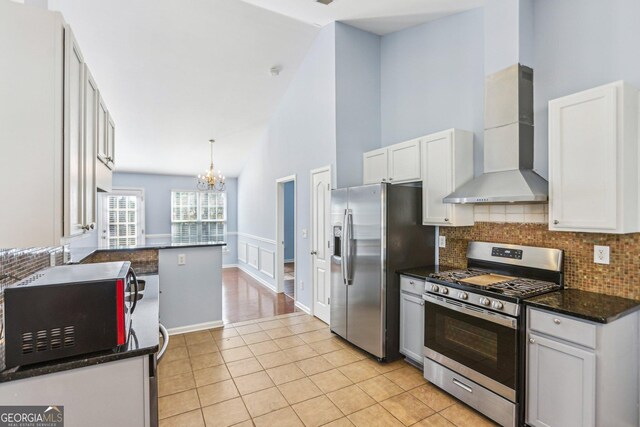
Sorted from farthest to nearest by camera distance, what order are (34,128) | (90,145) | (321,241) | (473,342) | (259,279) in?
(259,279)
(321,241)
(473,342)
(90,145)
(34,128)

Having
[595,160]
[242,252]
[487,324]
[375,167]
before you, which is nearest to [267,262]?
[242,252]

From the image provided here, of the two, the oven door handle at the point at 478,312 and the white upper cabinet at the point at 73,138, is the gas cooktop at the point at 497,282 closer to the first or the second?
the oven door handle at the point at 478,312

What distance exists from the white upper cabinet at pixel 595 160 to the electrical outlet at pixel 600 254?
0.83 feet

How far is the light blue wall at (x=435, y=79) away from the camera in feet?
10.3

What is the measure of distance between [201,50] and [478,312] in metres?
Answer: 4.14

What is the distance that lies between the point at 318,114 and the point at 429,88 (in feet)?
4.83

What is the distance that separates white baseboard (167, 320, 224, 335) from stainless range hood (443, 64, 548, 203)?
322cm

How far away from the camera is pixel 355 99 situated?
13.3 feet

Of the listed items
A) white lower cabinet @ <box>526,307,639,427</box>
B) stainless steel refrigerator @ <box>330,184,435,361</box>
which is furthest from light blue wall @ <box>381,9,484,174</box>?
white lower cabinet @ <box>526,307,639,427</box>

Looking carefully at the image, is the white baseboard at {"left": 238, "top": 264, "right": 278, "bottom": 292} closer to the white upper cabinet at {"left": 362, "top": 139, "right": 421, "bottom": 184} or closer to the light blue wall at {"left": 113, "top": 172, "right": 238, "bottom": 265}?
the light blue wall at {"left": 113, "top": 172, "right": 238, "bottom": 265}

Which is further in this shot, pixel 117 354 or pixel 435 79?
pixel 435 79

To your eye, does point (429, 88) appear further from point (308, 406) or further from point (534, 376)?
point (308, 406)

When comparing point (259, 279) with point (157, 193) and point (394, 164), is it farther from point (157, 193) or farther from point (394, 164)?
point (394, 164)

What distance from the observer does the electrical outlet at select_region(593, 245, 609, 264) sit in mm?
2230
